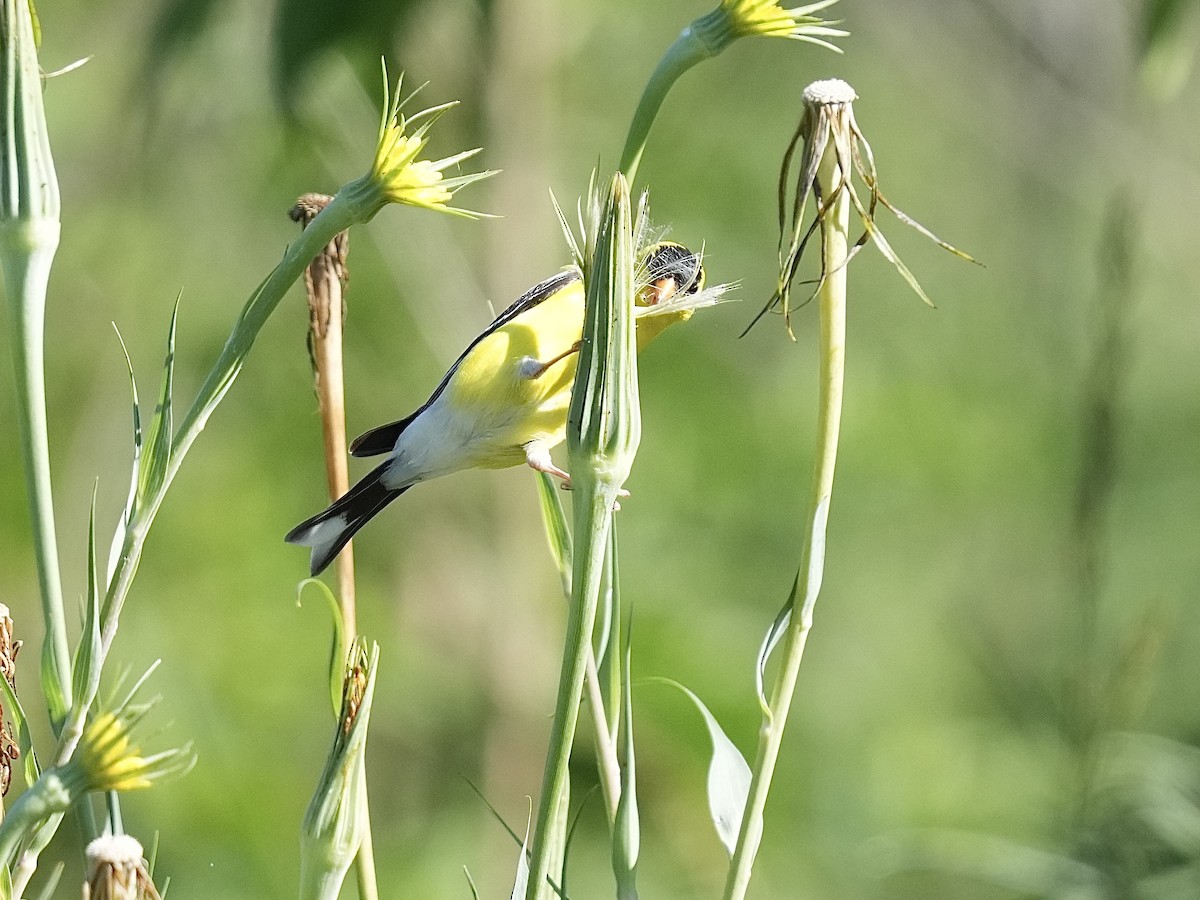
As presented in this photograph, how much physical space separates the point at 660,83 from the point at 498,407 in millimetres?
444

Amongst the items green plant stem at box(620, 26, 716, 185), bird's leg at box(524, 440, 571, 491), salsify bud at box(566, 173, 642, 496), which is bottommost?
bird's leg at box(524, 440, 571, 491)

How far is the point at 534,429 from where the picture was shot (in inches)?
35.3

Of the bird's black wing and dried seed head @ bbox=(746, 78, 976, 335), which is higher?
dried seed head @ bbox=(746, 78, 976, 335)

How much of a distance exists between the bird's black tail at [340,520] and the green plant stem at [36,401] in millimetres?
331

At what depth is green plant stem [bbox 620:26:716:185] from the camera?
500 mm

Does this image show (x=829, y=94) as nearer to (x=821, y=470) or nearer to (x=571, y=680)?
(x=821, y=470)

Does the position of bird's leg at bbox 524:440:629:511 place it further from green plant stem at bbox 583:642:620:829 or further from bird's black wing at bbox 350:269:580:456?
green plant stem at bbox 583:642:620:829

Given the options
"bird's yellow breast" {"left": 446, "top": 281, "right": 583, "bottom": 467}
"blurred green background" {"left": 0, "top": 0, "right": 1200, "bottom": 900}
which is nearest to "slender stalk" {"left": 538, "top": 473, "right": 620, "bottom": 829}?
"bird's yellow breast" {"left": 446, "top": 281, "right": 583, "bottom": 467}

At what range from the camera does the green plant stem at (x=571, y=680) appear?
0.44 meters

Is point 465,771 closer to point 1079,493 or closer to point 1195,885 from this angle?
point 1195,885

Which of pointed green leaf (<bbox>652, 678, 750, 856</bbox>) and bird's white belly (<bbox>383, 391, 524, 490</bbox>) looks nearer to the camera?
pointed green leaf (<bbox>652, 678, 750, 856</bbox>)

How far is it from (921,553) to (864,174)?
287cm

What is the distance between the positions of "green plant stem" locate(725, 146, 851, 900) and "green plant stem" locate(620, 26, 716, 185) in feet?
0.26

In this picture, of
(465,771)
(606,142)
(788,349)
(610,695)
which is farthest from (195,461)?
(610,695)
